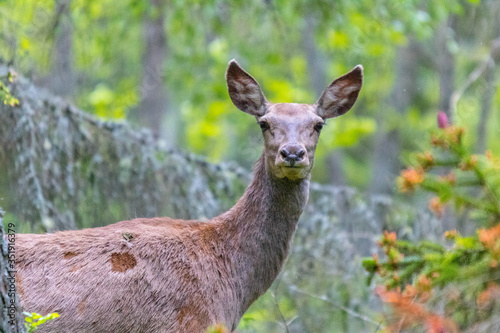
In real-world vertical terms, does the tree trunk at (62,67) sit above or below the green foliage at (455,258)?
above

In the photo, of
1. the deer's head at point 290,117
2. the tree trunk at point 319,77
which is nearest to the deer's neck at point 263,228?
the deer's head at point 290,117

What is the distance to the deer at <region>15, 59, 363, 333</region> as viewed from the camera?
4613 millimetres

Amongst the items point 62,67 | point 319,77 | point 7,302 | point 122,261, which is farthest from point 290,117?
point 319,77

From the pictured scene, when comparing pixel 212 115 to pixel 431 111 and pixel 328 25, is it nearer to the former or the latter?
pixel 328 25

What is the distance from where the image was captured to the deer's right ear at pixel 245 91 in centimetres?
607

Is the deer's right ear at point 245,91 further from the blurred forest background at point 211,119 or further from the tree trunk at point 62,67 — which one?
the tree trunk at point 62,67

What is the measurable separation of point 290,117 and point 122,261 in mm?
1793

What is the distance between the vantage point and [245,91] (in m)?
6.15

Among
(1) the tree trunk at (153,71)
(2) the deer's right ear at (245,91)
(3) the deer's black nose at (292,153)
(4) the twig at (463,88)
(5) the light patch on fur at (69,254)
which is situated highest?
(1) the tree trunk at (153,71)

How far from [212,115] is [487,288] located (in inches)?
508

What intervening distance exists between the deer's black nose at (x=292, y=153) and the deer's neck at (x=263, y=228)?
42cm

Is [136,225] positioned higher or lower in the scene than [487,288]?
higher

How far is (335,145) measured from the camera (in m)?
16.5

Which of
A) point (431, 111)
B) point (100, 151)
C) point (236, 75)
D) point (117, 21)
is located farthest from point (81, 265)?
point (431, 111)
